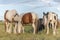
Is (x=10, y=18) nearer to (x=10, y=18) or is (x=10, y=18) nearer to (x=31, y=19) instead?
(x=10, y=18)

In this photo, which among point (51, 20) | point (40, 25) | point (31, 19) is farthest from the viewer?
point (40, 25)

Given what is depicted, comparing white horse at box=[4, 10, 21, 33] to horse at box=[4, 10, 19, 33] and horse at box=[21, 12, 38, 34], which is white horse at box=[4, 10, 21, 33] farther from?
horse at box=[21, 12, 38, 34]

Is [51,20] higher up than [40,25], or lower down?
higher up

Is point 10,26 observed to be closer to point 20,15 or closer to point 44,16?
point 20,15

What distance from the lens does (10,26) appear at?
1426cm

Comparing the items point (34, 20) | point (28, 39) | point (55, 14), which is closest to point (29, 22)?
point (34, 20)

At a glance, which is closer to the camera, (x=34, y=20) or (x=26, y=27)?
(x=34, y=20)

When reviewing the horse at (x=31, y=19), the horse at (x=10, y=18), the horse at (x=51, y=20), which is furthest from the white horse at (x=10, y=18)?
the horse at (x=51, y=20)

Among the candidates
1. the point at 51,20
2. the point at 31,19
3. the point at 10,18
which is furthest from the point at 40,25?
the point at 10,18

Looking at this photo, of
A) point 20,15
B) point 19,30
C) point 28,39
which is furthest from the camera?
point 20,15

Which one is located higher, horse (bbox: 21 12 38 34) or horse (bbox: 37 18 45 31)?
horse (bbox: 21 12 38 34)

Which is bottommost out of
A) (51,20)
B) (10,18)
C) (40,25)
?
(40,25)

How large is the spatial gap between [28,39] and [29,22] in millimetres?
4564

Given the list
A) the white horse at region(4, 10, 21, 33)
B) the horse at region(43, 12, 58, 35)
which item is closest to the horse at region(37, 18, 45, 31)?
the horse at region(43, 12, 58, 35)
